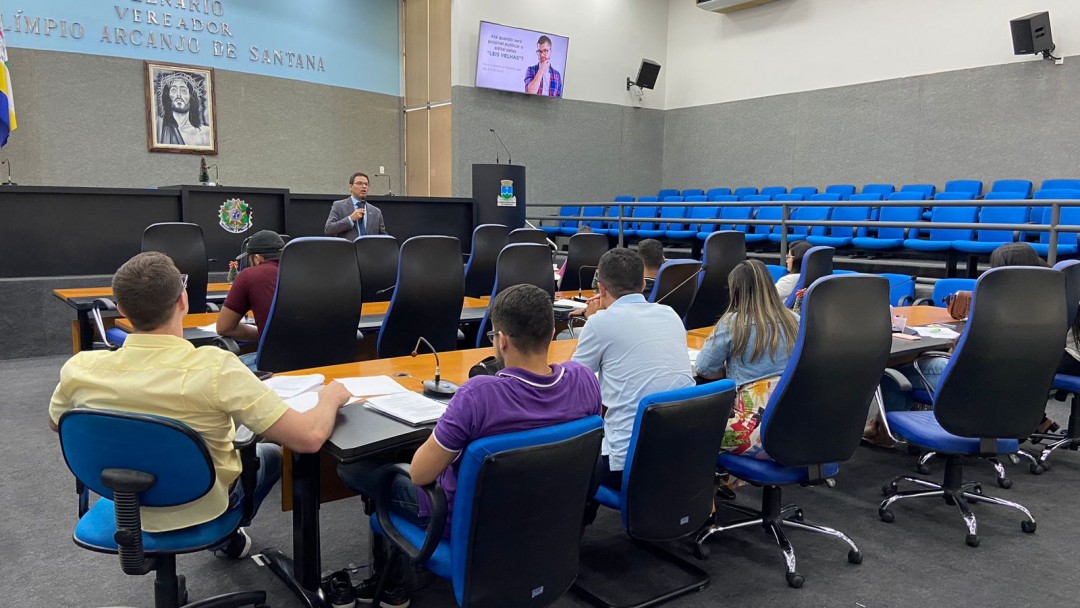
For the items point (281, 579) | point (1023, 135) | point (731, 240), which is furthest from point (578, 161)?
point (281, 579)

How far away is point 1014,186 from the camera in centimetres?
813

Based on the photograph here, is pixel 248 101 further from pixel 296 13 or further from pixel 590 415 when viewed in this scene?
pixel 590 415

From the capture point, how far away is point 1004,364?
8.95 feet

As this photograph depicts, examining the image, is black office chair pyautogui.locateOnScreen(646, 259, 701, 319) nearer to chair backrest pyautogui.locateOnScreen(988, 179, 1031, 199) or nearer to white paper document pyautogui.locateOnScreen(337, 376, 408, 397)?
white paper document pyautogui.locateOnScreen(337, 376, 408, 397)

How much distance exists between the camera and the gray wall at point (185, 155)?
8539 millimetres

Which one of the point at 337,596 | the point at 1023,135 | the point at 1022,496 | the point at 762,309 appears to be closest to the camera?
the point at 337,596

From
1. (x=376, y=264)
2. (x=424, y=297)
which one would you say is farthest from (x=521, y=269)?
(x=376, y=264)

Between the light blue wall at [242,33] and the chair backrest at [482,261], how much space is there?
6.37 metres

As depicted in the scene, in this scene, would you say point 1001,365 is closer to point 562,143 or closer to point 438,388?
point 438,388

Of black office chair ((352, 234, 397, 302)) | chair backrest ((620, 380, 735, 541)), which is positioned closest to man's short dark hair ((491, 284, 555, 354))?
chair backrest ((620, 380, 735, 541))

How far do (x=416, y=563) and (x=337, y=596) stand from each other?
0.61 meters

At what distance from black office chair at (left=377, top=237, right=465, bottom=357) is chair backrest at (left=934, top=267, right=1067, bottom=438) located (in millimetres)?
2267

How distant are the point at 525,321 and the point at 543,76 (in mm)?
10128

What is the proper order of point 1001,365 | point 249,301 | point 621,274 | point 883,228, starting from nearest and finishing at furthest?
point 621,274
point 1001,365
point 249,301
point 883,228
